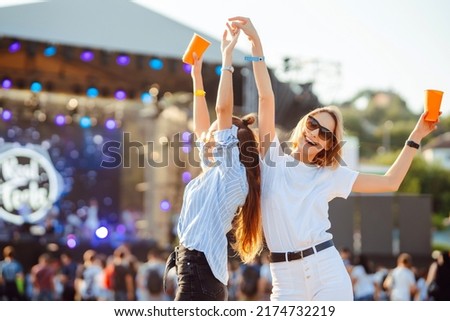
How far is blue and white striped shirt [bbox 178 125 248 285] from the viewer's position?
3283mm

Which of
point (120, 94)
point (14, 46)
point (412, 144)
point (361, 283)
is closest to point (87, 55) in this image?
point (14, 46)

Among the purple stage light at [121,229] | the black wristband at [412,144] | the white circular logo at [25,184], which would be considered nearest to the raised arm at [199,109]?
the black wristband at [412,144]

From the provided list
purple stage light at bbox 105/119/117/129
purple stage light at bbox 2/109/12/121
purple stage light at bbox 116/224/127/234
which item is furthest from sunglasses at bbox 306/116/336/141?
purple stage light at bbox 116/224/127/234

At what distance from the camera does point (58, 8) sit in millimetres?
10977

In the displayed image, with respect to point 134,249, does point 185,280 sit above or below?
above

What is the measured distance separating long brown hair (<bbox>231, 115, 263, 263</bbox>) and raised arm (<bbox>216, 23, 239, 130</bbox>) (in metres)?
0.13

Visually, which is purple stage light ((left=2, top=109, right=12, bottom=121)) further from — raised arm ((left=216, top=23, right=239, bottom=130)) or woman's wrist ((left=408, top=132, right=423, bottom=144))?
woman's wrist ((left=408, top=132, right=423, bottom=144))

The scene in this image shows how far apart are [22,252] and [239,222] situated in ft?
37.9

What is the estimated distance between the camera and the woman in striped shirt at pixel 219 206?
328 centimetres

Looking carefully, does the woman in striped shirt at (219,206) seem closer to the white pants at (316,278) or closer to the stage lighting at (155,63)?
the white pants at (316,278)

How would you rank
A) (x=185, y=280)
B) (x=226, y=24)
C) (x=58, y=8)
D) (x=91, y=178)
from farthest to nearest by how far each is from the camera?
(x=91, y=178) < (x=58, y=8) < (x=226, y=24) < (x=185, y=280)
